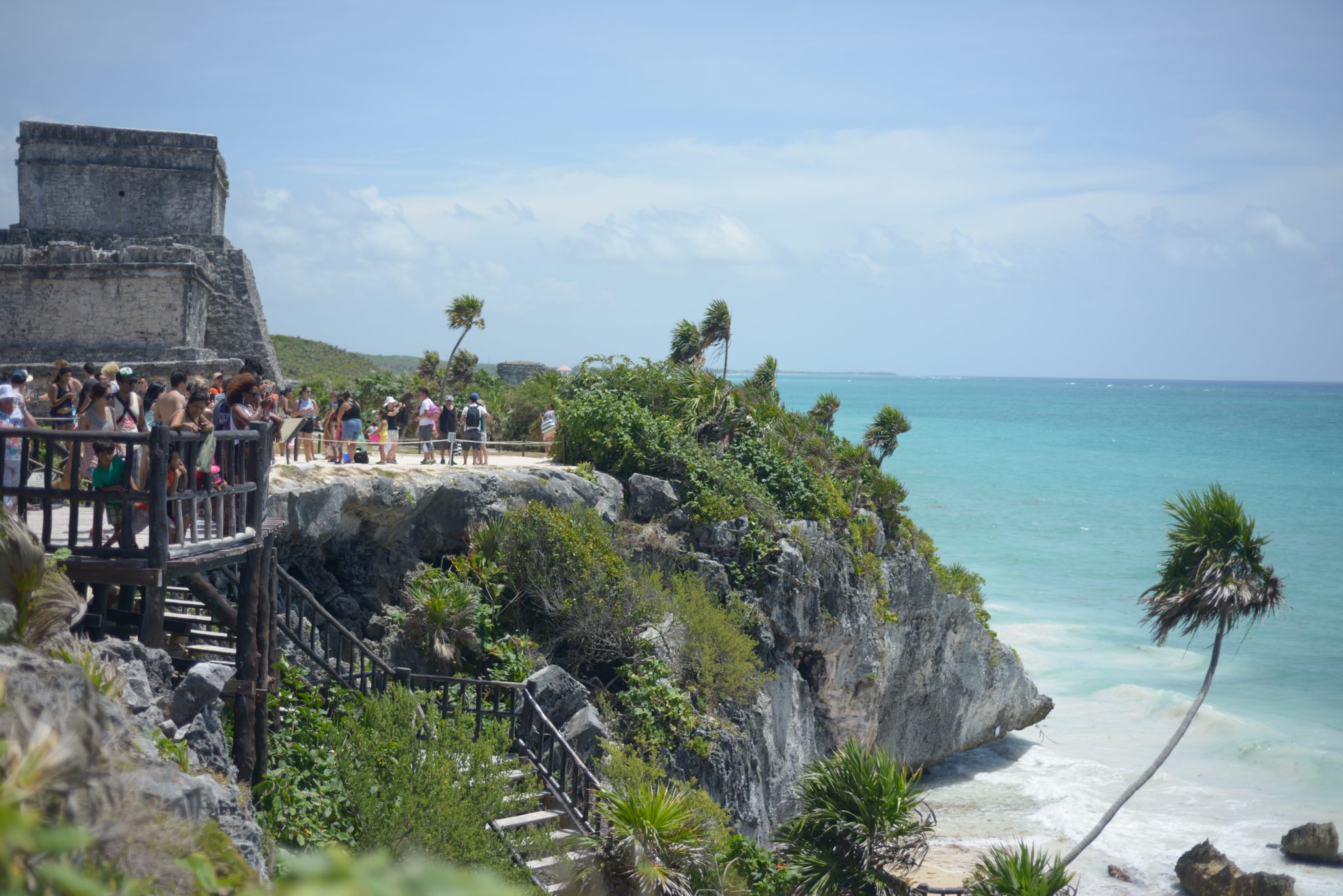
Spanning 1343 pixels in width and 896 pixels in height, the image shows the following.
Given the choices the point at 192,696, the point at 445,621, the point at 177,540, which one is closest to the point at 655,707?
the point at 445,621

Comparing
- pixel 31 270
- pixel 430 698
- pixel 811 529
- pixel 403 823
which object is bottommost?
pixel 403 823

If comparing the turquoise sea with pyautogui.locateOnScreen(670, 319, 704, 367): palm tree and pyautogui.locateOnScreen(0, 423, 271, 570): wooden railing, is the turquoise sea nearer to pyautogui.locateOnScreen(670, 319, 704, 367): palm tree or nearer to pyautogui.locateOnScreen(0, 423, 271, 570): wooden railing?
pyautogui.locateOnScreen(670, 319, 704, 367): palm tree

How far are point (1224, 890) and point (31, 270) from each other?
92.1ft

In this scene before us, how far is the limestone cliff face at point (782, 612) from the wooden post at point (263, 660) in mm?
3699

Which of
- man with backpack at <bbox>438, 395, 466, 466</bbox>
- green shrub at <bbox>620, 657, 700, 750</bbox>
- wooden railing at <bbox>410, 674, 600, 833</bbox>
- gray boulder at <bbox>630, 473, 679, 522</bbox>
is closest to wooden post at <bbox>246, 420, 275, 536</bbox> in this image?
wooden railing at <bbox>410, 674, 600, 833</bbox>

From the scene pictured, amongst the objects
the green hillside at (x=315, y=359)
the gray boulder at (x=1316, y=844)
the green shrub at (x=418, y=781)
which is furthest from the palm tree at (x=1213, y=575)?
the green hillside at (x=315, y=359)

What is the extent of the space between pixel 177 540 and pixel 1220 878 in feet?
71.1

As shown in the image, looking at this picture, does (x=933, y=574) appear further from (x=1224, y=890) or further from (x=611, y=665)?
(x=611, y=665)

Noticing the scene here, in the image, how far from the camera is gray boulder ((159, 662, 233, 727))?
899 cm

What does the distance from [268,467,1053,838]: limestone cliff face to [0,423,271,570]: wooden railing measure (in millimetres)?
4694

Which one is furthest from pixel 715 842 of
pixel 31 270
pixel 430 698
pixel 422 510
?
pixel 31 270

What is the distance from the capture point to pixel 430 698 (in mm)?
12992

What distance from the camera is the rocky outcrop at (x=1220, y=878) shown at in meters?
21.3

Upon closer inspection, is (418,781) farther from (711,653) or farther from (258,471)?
(711,653)
